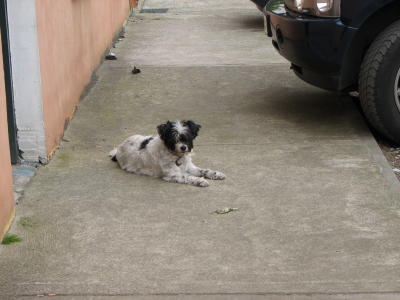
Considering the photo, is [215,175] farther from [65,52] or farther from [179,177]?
[65,52]

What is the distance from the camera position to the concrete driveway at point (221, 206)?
484 cm

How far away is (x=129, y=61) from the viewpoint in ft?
37.2

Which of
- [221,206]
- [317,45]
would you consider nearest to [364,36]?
[317,45]

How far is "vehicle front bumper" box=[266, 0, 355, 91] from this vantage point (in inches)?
295

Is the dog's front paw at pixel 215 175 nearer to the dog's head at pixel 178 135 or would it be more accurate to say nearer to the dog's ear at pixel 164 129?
the dog's head at pixel 178 135

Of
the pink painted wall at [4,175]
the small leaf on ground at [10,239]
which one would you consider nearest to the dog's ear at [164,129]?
the pink painted wall at [4,175]

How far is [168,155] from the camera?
6754mm

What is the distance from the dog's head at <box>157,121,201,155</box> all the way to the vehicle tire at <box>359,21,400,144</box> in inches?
72.6

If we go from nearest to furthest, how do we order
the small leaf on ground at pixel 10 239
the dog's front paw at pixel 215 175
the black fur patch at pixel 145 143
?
the small leaf on ground at pixel 10 239, the dog's front paw at pixel 215 175, the black fur patch at pixel 145 143

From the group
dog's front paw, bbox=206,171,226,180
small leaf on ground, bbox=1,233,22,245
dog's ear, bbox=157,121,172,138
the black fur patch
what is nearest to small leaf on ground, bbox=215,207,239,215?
dog's front paw, bbox=206,171,226,180

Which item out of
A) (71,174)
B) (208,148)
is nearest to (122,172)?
(71,174)

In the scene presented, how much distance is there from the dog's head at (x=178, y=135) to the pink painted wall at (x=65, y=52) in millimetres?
1205

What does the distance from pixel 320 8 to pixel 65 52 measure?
2623mm

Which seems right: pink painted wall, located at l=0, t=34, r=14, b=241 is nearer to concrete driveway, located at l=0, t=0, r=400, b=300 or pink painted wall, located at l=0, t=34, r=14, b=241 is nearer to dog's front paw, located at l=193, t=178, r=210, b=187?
concrete driveway, located at l=0, t=0, r=400, b=300
